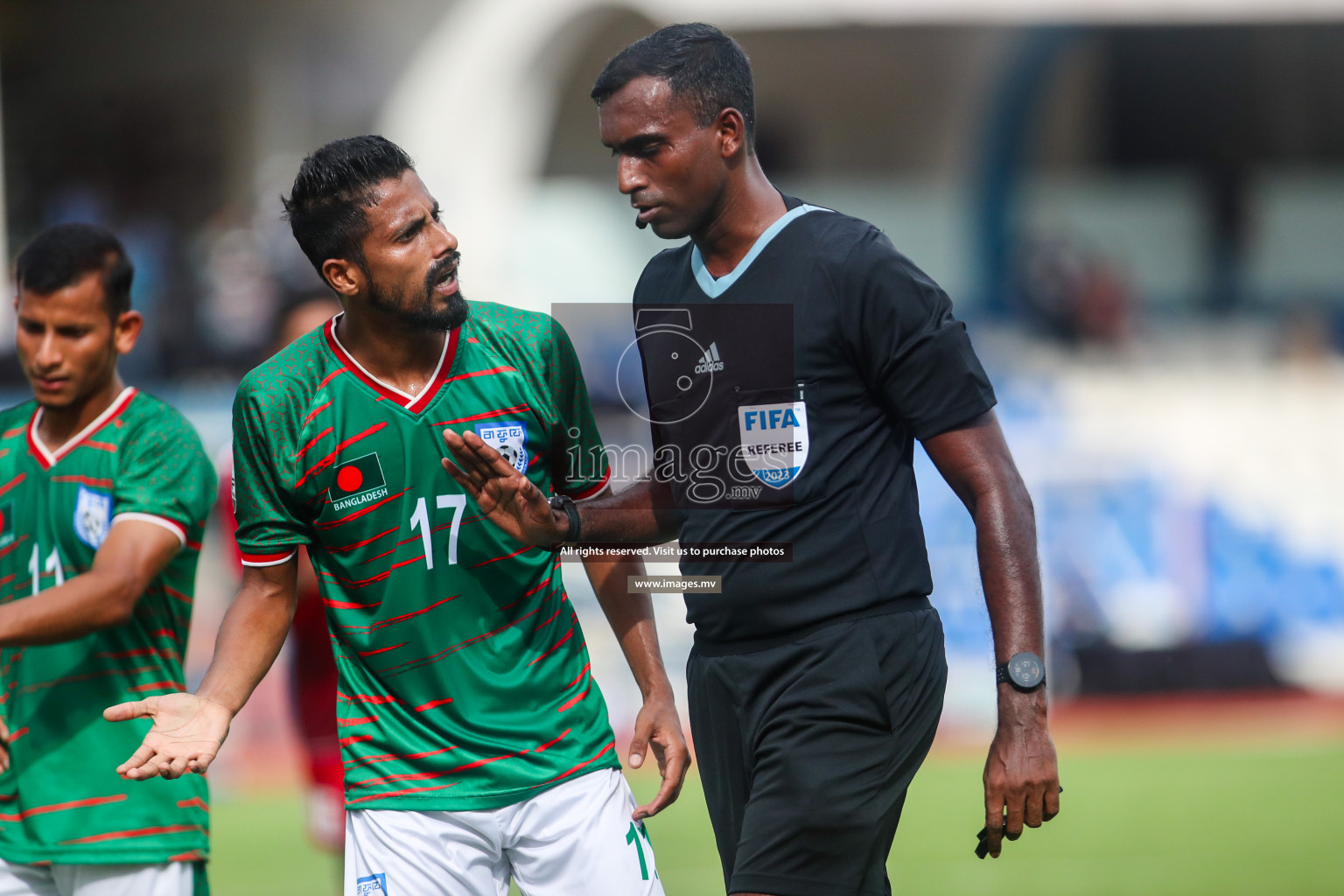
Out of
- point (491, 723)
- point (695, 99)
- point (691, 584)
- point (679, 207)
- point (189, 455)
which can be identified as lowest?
point (491, 723)

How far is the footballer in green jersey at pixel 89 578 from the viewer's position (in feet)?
12.8

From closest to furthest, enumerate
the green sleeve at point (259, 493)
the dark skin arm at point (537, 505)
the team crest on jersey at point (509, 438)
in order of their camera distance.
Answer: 1. the dark skin arm at point (537, 505)
2. the green sleeve at point (259, 493)
3. the team crest on jersey at point (509, 438)

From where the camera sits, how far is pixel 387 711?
3469 millimetres

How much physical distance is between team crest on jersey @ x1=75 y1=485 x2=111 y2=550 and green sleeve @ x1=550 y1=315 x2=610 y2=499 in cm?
122

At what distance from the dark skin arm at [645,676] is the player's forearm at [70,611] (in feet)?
3.82

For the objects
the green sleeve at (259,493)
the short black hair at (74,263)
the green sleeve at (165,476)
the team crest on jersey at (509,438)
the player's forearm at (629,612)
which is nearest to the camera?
the green sleeve at (259,493)

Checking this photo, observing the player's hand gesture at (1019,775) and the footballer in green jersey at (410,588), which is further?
the footballer in green jersey at (410,588)

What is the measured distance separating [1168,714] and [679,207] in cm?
937

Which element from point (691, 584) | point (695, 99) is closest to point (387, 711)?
point (691, 584)

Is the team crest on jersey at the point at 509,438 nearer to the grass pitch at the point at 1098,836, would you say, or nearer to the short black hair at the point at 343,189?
the short black hair at the point at 343,189

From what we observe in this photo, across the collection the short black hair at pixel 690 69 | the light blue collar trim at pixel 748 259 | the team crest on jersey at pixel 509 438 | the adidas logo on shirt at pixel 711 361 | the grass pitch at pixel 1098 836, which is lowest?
the grass pitch at pixel 1098 836

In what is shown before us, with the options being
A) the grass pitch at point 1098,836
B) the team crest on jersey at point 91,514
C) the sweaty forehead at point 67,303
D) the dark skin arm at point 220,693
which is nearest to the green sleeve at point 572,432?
the dark skin arm at point 220,693

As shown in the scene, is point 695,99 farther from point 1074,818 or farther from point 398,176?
point 1074,818

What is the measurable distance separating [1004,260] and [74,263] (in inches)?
582
